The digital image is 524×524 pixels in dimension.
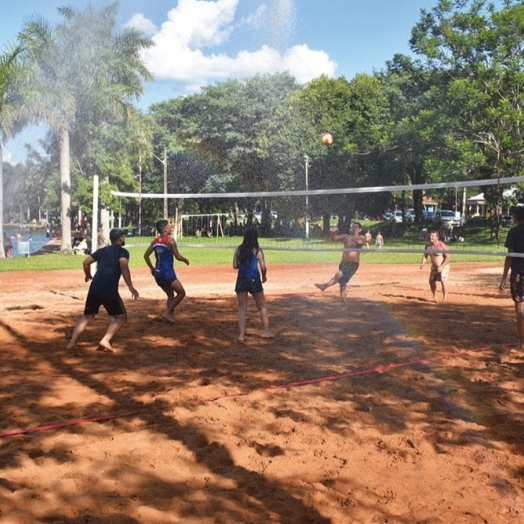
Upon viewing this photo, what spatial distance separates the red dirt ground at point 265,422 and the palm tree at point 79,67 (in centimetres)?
1981

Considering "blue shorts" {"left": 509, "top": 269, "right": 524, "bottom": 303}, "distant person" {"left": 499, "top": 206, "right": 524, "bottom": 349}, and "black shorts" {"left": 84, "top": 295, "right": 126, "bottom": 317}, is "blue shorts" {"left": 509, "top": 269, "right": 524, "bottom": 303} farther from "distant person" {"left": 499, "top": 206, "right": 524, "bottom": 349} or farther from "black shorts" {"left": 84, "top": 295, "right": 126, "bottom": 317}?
"black shorts" {"left": 84, "top": 295, "right": 126, "bottom": 317}

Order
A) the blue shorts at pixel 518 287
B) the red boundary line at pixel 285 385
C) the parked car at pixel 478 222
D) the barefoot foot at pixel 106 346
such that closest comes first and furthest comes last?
the red boundary line at pixel 285 385 → the blue shorts at pixel 518 287 → the barefoot foot at pixel 106 346 → the parked car at pixel 478 222

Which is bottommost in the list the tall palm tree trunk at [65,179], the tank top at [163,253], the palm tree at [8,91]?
the tank top at [163,253]

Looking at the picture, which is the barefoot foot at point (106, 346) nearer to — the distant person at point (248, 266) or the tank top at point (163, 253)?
the distant person at point (248, 266)

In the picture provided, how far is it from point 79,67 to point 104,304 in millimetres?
23094

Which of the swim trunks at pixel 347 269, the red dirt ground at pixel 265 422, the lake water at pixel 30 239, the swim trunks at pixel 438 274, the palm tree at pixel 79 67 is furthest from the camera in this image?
the lake water at pixel 30 239

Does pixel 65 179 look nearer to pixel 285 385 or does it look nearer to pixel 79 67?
pixel 79 67

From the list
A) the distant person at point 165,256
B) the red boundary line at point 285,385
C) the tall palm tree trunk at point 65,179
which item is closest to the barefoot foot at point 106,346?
the distant person at point 165,256

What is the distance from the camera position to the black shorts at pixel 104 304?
8586 millimetres

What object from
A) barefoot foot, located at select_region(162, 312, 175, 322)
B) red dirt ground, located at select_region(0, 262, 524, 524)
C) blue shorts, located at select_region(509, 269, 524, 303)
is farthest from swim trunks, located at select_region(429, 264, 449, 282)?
barefoot foot, located at select_region(162, 312, 175, 322)

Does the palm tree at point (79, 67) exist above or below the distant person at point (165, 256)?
above

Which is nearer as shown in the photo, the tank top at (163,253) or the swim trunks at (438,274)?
the tank top at (163,253)

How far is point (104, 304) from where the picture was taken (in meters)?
8.62

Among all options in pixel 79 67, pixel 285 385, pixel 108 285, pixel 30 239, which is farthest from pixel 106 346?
pixel 30 239
